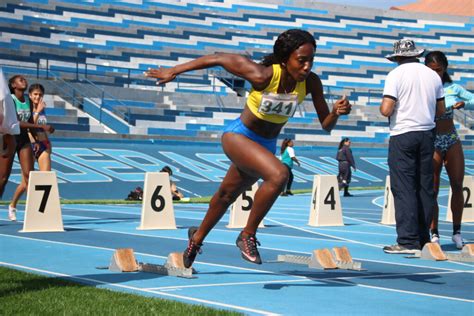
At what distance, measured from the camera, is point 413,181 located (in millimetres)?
8945

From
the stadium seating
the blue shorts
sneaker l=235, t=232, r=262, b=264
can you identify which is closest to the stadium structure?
the stadium seating

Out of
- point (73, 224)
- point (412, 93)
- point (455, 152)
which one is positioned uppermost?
point (412, 93)

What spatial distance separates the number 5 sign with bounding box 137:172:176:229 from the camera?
1285 cm

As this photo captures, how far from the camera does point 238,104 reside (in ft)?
113

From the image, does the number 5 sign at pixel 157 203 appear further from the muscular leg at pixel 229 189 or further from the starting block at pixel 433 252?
the muscular leg at pixel 229 189

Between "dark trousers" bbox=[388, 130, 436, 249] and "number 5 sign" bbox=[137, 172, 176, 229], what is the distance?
470 cm

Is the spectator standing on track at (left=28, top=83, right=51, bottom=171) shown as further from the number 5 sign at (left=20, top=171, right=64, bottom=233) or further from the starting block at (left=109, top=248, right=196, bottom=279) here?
the starting block at (left=109, top=248, right=196, bottom=279)

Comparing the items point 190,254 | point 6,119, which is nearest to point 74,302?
point 6,119

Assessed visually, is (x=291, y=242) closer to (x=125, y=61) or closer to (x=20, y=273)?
(x=20, y=273)

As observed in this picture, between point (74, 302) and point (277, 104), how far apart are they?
2148 millimetres

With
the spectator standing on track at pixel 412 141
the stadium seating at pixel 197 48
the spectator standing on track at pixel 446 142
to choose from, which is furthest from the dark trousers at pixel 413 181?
the stadium seating at pixel 197 48

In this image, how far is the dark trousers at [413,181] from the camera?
8.91 metres

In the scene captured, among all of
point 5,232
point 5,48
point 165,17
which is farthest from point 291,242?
point 165,17

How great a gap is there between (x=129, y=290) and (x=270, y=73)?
1877mm
